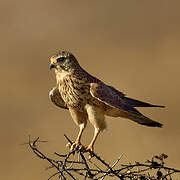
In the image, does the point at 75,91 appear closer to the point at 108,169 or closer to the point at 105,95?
the point at 105,95

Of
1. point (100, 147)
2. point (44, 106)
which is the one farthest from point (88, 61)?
point (100, 147)

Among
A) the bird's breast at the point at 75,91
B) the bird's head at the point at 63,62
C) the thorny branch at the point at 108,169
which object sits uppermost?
the bird's head at the point at 63,62

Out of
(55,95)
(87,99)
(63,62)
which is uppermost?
(63,62)

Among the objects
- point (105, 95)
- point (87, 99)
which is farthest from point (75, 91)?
point (105, 95)

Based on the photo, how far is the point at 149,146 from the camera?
14188 millimetres

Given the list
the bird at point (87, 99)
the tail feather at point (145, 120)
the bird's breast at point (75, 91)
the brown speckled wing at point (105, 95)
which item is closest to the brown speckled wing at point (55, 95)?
the bird at point (87, 99)

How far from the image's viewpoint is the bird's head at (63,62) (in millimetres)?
7281

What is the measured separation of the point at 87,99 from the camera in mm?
7242

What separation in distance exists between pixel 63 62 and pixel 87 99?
459 mm

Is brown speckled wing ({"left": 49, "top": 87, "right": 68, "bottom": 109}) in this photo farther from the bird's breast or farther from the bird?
the bird's breast

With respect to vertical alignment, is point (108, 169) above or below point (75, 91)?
below

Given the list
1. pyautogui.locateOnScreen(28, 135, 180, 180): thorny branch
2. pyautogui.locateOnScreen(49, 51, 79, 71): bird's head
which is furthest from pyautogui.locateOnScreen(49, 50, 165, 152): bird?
pyautogui.locateOnScreen(28, 135, 180, 180): thorny branch

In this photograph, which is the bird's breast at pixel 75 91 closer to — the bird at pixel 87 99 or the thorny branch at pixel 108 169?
the bird at pixel 87 99

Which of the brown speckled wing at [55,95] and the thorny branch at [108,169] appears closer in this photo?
the thorny branch at [108,169]
